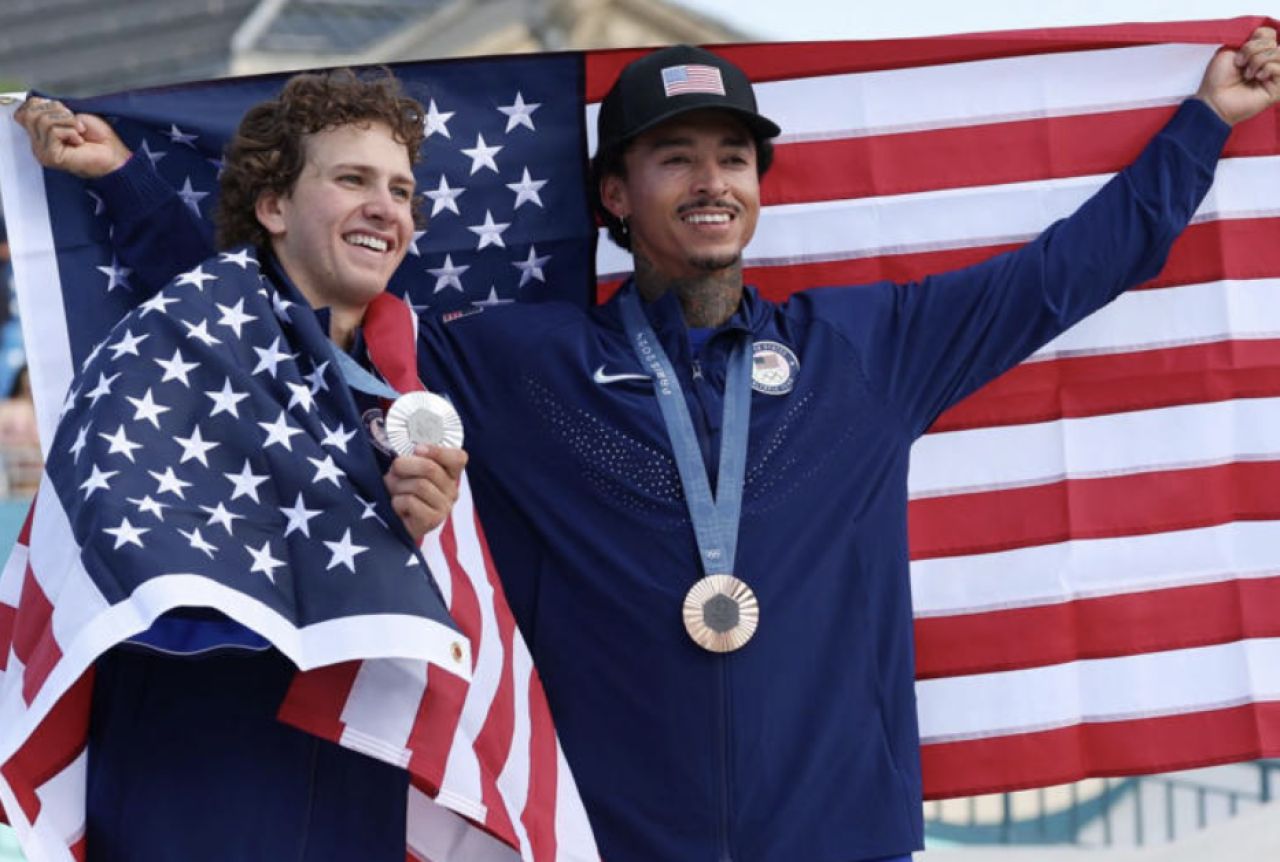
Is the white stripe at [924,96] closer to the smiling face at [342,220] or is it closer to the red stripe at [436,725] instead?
the smiling face at [342,220]

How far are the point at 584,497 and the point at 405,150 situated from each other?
2.73ft

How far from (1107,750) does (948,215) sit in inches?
55.9

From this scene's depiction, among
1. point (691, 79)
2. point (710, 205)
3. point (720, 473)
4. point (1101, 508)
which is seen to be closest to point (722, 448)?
point (720, 473)

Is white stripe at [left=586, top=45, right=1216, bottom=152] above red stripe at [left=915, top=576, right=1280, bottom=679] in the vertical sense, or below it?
above

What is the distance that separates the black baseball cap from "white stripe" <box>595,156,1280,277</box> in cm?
54

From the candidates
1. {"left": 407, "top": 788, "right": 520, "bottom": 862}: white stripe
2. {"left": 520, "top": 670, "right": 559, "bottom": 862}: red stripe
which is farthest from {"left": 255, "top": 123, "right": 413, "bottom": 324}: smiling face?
{"left": 407, "top": 788, "right": 520, "bottom": 862}: white stripe

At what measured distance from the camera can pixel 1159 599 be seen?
5.46 m

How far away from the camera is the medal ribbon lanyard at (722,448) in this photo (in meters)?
4.48

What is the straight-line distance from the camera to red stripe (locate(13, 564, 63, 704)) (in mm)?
3713

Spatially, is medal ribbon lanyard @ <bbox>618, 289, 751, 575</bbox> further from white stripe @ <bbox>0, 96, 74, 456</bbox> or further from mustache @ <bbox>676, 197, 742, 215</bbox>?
white stripe @ <bbox>0, 96, 74, 456</bbox>

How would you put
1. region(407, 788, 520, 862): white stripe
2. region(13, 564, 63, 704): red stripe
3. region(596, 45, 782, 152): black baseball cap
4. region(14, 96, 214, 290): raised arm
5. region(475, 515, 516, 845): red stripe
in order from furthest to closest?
region(14, 96, 214, 290): raised arm → region(596, 45, 782, 152): black baseball cap → region(407, 788, 520, 862): white stripe → region(475, 515, 516, 845): red stripe → region(13, 564, 63, 704): red stripe

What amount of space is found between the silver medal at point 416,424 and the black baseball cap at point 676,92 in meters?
1.14

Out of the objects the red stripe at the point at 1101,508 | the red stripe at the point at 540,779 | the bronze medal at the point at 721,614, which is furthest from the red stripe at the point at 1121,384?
the red stripe at the point at 540,779

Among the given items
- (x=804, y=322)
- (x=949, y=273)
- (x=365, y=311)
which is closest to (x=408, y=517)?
(x=365, y=311)
